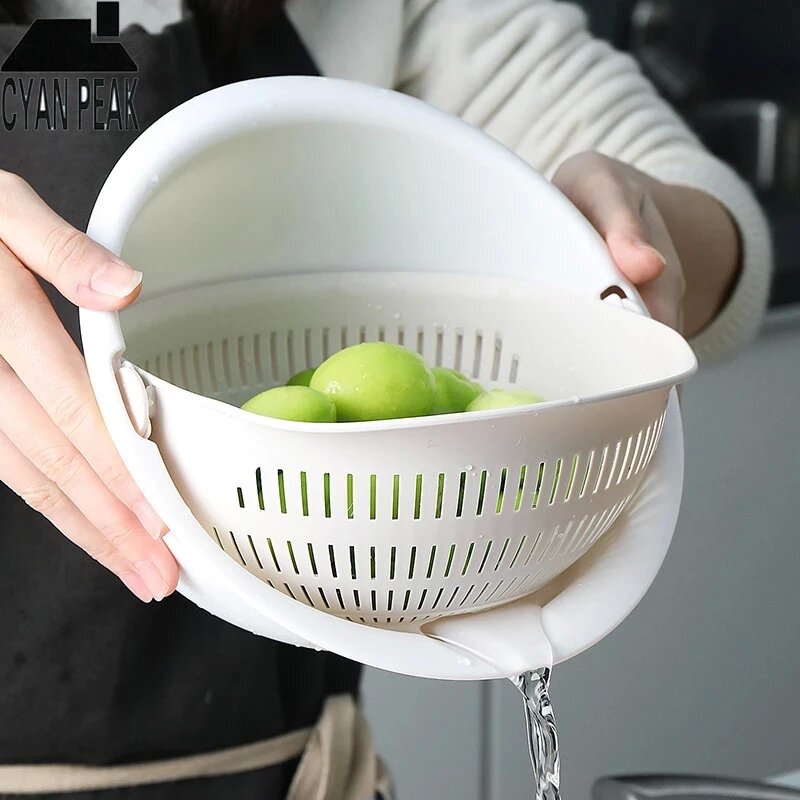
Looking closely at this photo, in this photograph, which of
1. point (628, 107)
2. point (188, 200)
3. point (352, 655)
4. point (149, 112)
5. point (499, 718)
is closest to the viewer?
point (352, 655)

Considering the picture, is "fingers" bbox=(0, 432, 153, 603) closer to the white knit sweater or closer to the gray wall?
the white knit sweater

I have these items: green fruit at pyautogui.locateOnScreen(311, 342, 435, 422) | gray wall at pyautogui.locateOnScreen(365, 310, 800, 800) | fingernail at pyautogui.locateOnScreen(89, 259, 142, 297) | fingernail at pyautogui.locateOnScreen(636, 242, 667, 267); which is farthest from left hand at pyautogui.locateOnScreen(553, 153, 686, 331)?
gray wall at pyautogui.locateOnScreen(365, 310, 800, 800)

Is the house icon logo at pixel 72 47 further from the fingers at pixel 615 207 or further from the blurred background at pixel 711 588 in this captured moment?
the blurred background at pixel 711 588

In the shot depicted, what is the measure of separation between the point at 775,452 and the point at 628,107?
83 cm

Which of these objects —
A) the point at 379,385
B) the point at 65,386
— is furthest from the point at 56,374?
the point at 379,385

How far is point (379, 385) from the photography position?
49 cm

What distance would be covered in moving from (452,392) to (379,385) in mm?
59

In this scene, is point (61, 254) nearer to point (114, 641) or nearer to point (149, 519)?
point (149, 519)

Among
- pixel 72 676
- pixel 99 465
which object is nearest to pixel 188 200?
pixel 99 465

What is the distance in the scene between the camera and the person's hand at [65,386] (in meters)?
0.43

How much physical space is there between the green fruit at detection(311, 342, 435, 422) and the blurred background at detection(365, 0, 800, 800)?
0.95 meters

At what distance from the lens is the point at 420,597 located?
445mm

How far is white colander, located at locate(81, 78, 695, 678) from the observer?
1.33 feet

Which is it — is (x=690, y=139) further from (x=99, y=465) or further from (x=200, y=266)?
(x=99, y=465)
